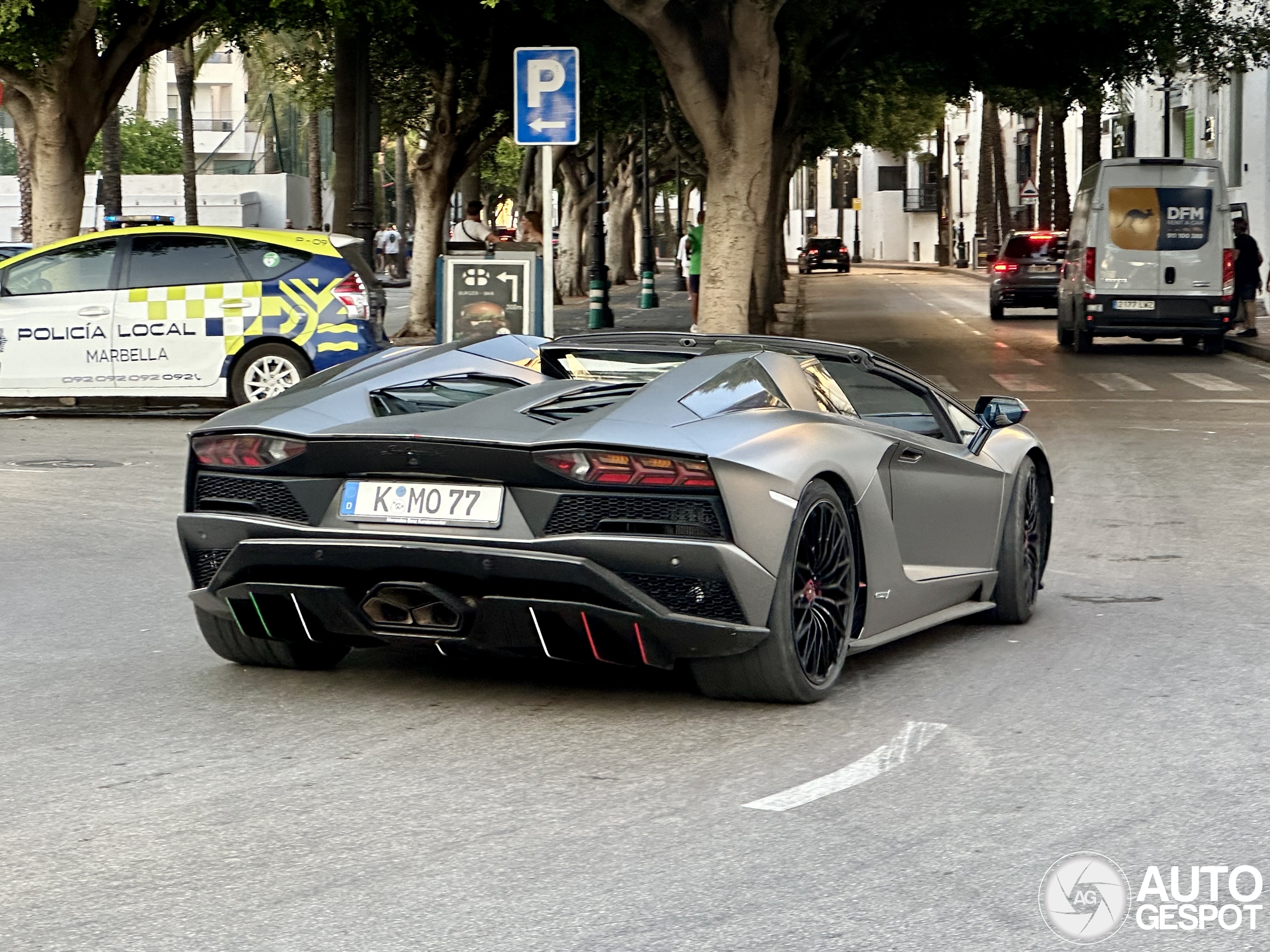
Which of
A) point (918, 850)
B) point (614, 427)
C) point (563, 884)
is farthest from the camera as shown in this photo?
point (614, 427)

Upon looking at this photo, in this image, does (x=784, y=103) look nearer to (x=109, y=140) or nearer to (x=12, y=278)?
(x=12, y=278)

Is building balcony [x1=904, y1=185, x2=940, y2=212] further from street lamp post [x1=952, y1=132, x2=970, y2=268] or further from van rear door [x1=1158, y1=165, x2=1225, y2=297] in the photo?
van rear door [x1=1158, y1=165, x2=1225, y2=297]

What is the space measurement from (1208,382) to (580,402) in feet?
59.8

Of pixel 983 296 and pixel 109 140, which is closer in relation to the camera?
pixel 109 140

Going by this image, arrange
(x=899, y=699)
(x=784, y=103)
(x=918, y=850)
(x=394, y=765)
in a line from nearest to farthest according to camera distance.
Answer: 1. (x=918, y=850)
2. (x=394, y=765)
3. (x=899, y=699)
4. (x=784, y=103)

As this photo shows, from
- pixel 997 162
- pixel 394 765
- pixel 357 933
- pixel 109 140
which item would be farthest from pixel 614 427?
pixel 997 162

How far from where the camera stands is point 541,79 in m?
17.7

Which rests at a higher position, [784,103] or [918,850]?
[784,103]

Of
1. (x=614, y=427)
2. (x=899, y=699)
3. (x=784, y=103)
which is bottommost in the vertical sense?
(x=899, y=699)

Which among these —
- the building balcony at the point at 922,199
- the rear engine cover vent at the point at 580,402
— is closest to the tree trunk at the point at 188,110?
the rear engine cover vent at the point at 580,402

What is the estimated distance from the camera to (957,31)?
29141 millimetres

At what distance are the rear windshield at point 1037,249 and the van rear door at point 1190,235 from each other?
469 inches

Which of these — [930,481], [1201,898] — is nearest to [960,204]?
[930,481]

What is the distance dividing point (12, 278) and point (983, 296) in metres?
40.6
